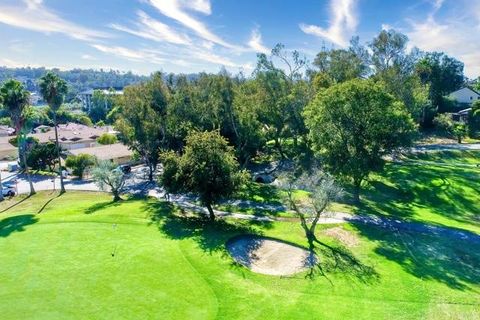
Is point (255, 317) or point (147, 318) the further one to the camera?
point (255, 317)

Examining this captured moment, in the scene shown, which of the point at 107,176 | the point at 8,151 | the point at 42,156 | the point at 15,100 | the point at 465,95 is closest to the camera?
the point at 107,176

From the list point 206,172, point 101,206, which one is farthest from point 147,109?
point 206,172

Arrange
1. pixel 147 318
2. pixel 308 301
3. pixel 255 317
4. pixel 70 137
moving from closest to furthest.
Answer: pixel 147 318 < pixel 255 317 < pixel 308 301 < pixel 70 137

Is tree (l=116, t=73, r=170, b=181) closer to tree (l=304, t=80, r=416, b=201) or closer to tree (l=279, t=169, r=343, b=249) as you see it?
tree (l=304, t=80, r=416, b=201)

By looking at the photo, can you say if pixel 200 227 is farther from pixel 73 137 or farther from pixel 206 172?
pixel 73 137

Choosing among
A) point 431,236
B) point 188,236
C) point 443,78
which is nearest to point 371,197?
point 431,236

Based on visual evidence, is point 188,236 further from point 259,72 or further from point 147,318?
point 259,72
